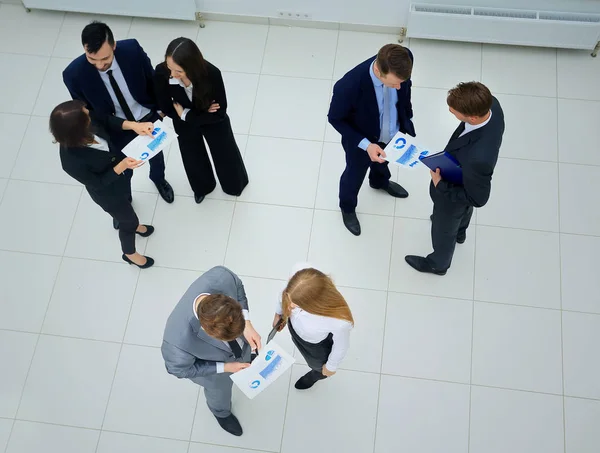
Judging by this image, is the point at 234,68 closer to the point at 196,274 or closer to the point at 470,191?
the point at 196,274

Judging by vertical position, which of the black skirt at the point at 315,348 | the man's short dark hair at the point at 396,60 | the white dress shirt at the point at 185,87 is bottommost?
the black skirt at the point at 315,348

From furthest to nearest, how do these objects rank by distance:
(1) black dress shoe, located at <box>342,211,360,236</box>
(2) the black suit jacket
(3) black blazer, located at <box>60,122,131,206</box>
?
(1) black dress shoe, located at <box>342,211,360,236</box> → (2) the black suit jacket → (3) black blazer, located at <box>60,122,131,206</box>

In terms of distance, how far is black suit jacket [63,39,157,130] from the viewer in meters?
3.38

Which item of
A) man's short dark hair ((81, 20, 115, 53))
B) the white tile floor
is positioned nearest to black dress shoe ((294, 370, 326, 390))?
the white tile floor

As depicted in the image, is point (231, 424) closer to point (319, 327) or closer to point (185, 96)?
point (319, 327)

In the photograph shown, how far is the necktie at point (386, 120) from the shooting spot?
329cm

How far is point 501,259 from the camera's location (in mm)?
4078

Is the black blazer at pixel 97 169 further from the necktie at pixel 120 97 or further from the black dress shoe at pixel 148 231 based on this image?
the black dress shoe at pixel 148 231

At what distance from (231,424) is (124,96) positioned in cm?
198

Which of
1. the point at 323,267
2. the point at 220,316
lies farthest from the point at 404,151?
the point at 220,316

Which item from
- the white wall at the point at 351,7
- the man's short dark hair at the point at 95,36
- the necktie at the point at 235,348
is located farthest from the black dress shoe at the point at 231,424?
the white wall at the point at 351,7

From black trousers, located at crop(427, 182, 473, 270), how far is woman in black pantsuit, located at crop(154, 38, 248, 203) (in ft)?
4.27

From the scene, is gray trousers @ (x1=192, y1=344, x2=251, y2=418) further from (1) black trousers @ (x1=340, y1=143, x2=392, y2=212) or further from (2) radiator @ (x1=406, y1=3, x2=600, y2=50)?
(2) radiator @ (x1=406, y1=3, x2=600, y2=50)

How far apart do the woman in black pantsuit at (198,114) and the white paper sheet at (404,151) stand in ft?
3.27
